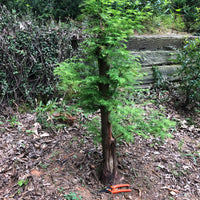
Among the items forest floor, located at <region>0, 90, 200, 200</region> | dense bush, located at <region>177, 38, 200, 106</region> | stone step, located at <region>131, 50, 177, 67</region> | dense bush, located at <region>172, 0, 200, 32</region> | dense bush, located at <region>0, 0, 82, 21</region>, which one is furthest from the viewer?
dense bush, located at <region>172, 0, 200, 32</region>

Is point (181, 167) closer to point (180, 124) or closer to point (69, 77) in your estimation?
point (180, 124)

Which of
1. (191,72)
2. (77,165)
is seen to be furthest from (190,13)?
(77,165)

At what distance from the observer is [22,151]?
2.89 metres

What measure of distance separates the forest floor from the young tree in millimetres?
352

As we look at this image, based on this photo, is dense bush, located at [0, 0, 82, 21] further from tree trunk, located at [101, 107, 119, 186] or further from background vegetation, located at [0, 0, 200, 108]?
tree trunk, located at [101, 107, 119, 186]

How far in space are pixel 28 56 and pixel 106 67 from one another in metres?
2.56

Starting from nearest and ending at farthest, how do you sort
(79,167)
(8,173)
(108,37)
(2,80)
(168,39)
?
1. (108,37)
2. (8,173)
3. (79,167)
4. (2,80)
5. (168,39)

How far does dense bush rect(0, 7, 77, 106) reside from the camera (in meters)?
3.96

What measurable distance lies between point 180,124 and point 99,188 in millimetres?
2495

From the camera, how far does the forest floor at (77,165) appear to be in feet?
7.94

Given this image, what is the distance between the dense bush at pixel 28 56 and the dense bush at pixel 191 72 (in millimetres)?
2770

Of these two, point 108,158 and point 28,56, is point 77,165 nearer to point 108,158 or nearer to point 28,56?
point 108,158

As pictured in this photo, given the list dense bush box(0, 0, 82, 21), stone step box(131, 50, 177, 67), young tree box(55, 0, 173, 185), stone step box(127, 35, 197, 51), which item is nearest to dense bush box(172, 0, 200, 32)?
stone step box(127, 35, 197, 51)

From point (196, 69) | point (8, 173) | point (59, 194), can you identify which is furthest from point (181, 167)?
point (8, 173)
